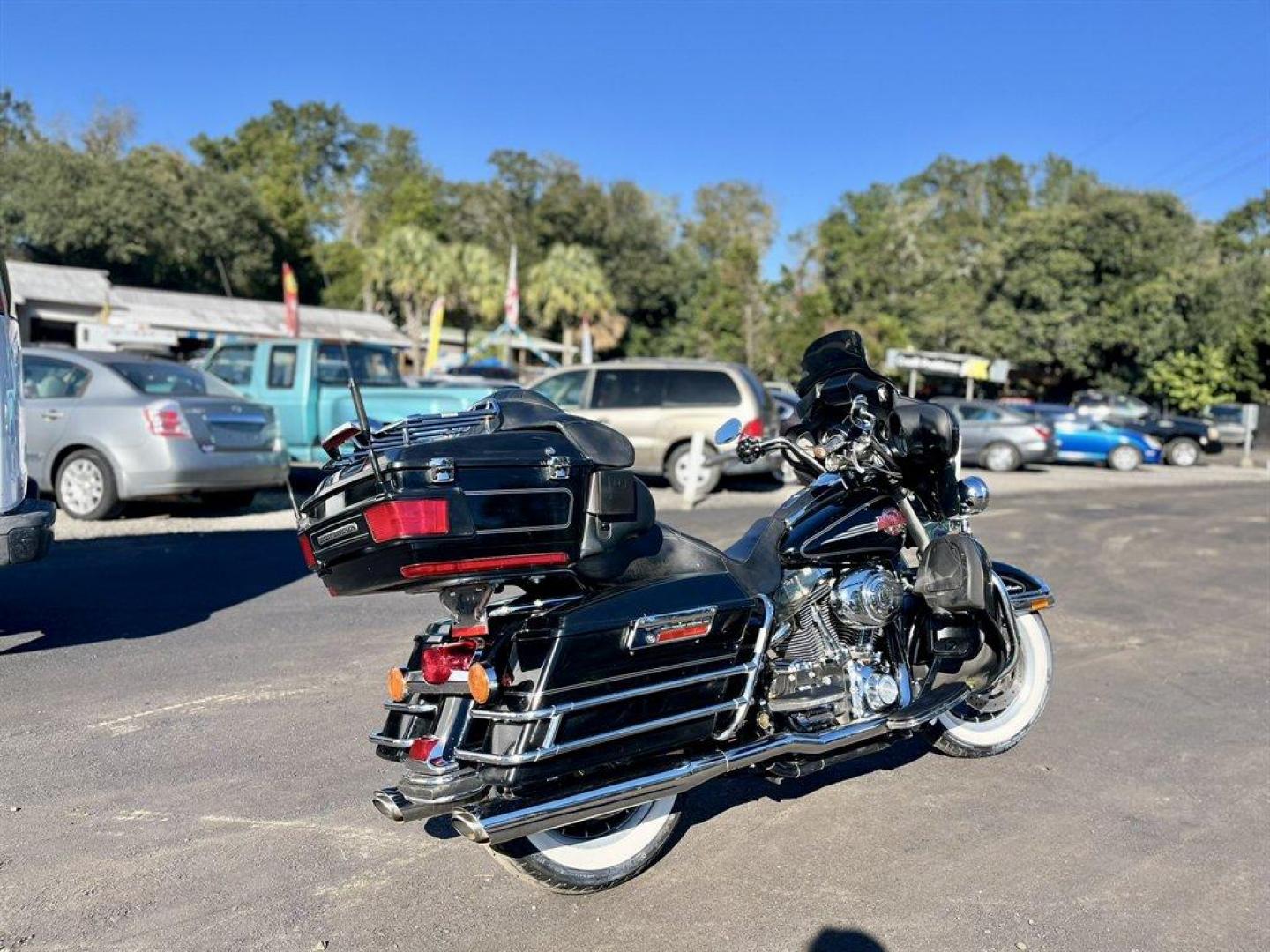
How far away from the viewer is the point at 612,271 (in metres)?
59.7

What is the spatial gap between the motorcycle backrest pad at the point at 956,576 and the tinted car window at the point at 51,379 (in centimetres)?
905

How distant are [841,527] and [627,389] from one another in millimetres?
11624


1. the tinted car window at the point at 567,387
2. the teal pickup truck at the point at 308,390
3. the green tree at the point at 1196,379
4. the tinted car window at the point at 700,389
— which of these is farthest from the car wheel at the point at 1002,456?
the green tree at the point at 1196,379

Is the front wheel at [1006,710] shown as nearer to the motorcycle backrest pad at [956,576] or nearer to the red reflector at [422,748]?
the motorcycle backrest pad at [956,576]

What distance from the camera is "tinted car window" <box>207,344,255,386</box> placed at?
1429cm

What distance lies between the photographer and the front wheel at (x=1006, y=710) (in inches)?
191

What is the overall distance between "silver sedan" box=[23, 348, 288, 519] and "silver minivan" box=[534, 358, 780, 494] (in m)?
5.23

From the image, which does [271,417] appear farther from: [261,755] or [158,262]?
[158,262]

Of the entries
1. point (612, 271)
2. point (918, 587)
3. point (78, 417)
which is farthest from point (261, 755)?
point (612, 271)

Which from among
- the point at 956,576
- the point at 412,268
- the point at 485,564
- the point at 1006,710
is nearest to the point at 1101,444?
the point at 1006,710

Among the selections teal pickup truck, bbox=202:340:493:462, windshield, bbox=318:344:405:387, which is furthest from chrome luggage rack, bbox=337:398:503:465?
windshield, bbox=318:344:405:387

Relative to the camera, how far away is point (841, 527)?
165 inches

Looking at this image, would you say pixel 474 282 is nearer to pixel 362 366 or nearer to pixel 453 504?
pixel 362 366

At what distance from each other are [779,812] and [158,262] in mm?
50327
